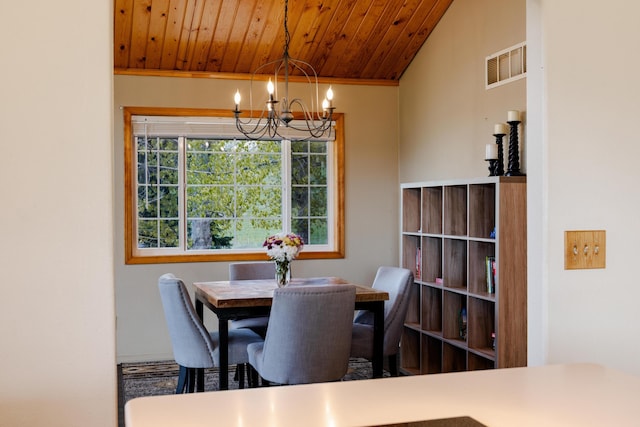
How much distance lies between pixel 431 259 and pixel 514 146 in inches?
42.0

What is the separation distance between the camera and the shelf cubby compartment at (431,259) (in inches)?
199

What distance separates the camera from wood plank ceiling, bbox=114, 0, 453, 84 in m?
5.26

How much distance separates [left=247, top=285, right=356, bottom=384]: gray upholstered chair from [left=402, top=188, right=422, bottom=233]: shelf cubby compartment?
180 centimetres

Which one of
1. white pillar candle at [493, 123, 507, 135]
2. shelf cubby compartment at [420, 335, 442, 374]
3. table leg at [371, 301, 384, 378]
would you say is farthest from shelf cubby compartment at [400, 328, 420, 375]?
white pillar candle at [493, 123, 507, 135]

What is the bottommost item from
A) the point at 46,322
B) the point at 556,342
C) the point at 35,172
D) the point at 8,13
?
the point at 556,342

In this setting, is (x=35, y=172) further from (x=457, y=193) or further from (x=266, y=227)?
(x=266, y=227)

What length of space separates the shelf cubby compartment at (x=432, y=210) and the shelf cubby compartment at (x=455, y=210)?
254 mm

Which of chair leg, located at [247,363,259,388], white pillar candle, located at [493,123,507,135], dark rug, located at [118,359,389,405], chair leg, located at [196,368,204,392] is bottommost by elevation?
dark rug, located at [118,359,389,405]

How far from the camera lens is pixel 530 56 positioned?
234 centimetres

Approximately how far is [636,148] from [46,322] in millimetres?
1888

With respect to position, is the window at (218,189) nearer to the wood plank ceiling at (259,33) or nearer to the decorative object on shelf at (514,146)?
the wood plank ceiling at (259,33)

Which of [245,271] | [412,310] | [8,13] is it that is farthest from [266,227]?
[8,13]

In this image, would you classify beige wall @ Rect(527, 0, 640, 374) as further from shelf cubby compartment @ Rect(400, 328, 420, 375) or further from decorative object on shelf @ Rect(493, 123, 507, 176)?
shelf cubby compartment @ Rect(400, 328, 420, 375)

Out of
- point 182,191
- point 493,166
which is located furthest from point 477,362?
point 182,191
